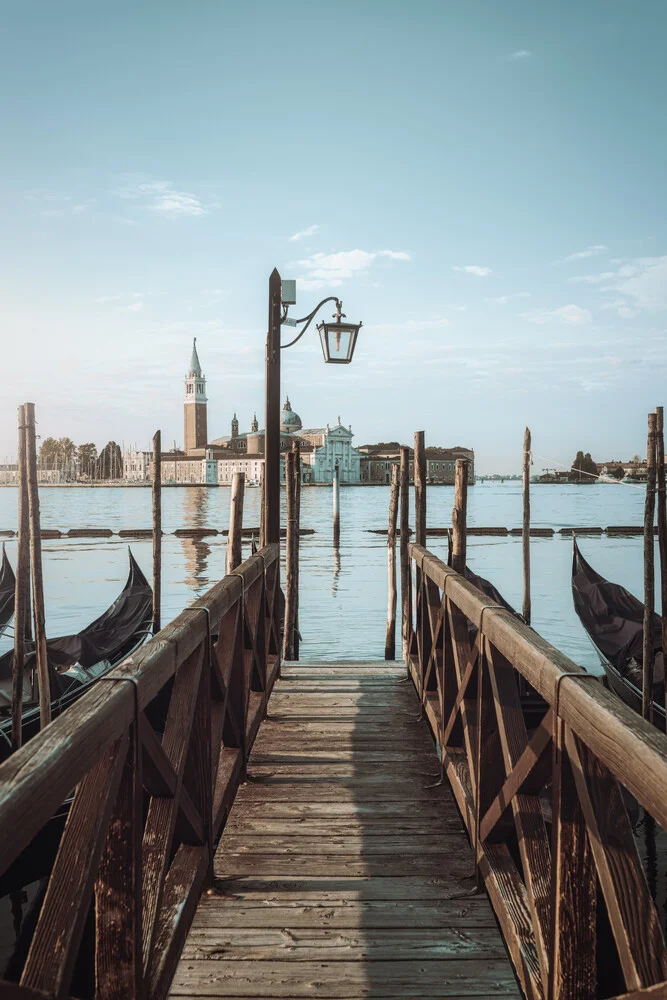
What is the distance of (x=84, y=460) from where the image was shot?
425 ft

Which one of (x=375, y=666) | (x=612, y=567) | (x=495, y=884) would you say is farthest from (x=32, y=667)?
(x=612, y=567)

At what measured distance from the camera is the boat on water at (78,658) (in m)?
5.99

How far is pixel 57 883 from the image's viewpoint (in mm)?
1239

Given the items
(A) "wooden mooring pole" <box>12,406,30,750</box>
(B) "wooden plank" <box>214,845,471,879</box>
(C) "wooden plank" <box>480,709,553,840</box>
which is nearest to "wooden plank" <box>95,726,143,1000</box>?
(C) "wooden plank" <box>480,709,553,840</box>

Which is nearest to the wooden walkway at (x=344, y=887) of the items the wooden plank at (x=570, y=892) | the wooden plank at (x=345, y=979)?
the wooden plank at (x=345, y=979)

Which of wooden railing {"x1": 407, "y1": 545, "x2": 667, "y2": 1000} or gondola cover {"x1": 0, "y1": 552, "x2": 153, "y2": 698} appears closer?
wooden railing {"x1": 407, "y1": 545, "x2": 667, "y2": 1000}

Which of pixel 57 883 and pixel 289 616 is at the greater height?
pixel 57 883

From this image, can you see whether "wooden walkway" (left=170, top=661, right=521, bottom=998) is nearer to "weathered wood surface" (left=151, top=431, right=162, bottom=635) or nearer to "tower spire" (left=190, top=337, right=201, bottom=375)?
"weathered wood surface" (left=151, top=431, right=162, bottom=635)

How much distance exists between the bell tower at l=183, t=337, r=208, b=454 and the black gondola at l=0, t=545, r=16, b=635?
4313 inches

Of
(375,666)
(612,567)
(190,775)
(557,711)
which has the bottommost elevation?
(612,567)

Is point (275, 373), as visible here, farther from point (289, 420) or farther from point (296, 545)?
point (289, 420)

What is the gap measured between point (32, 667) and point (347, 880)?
191 inches

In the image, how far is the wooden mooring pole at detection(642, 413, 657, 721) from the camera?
6316mm

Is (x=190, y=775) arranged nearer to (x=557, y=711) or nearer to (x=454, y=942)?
(x=454, y=942)
